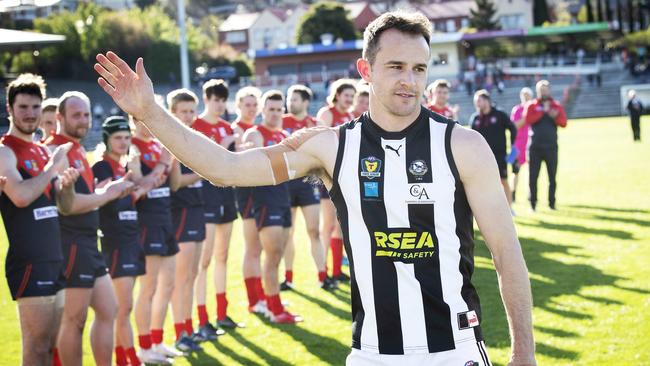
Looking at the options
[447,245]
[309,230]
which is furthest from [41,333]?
[309,230]

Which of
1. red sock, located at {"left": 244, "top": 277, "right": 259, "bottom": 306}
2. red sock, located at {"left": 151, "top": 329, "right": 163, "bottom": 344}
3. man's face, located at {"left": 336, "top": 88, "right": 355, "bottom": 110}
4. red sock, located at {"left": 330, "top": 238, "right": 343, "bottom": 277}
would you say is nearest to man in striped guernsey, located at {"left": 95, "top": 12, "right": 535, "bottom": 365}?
red sock, located at {"left": 151, "top": 329, "right": 163, "bottom": 344}

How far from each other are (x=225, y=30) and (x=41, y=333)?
112 metres

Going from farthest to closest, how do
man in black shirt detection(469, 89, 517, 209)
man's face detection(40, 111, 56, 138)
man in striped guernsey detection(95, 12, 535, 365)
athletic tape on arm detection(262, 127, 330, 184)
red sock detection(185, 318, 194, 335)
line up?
man in black shirt detection(469, 89, 517, 209) < red sock detection(185, 318, 194, 335) < man's face detection(40, 111, 56, 138) < athletic tape on arm detection(262, 127, 330, 184) < man in striped guernsey detection(95, 12, 535, 365)

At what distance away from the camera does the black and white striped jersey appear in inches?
146

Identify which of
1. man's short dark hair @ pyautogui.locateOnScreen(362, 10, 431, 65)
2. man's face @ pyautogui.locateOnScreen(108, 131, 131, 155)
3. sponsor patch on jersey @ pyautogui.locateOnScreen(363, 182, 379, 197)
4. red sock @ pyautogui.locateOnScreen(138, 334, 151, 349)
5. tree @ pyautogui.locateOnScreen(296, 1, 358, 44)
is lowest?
red sock @ pyautogui.locateOnScreen(138, 334, 151, 349)

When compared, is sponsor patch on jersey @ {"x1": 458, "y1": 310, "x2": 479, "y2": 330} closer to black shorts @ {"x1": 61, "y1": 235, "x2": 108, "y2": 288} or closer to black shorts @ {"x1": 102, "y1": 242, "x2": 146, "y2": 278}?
black shorts @ {"x1": 61, "y1": 235, "x2": 108, "y2": 288}

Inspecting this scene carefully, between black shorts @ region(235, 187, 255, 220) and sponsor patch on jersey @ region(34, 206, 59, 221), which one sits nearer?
sponsor patch on jersey @ region(34, 206, 59, 221)

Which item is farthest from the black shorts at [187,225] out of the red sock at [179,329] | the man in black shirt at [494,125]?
the man in black shirt at [494,125]

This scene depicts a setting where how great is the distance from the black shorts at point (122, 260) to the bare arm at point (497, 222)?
4.10 m

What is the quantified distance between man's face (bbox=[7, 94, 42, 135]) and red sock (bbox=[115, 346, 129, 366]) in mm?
2356

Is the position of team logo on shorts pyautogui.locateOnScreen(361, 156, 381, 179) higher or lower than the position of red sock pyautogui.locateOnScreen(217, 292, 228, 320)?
higher

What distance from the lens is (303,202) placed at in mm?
10867

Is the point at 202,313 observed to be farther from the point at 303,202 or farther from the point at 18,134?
the point at 18,134

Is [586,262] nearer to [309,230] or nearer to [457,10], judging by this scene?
[309,230]
